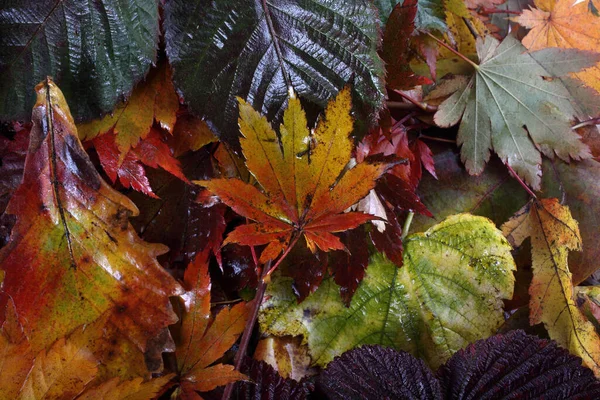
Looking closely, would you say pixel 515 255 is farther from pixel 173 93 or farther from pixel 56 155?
pixel 56 155

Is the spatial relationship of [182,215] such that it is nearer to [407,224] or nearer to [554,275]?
[407,224]

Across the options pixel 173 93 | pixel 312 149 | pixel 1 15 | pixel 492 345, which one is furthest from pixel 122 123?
pixel 492 345

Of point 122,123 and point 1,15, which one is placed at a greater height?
point 1,15

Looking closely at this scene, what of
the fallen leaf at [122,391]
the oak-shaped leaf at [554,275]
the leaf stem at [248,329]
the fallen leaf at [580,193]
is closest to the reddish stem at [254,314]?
the leaf stem at [248,329]

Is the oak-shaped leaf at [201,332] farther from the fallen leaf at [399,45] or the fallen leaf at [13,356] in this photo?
the fallen leaf at [399,45]

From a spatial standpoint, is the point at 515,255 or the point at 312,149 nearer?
the point at 312,149

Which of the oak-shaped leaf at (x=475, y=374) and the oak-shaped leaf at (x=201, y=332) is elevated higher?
the oak-shaped leaf at (x=201, y=332)

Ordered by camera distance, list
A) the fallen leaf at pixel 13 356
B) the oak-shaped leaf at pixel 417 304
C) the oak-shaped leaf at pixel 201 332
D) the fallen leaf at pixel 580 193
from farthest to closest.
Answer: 1. the fallen leaf at pixel 580 193
2. the oak-shaped leaf at pixel 417 304
3. the oak-shaped leaf at pixel 201 332
4. the fallen leaf at pixel 13 356
